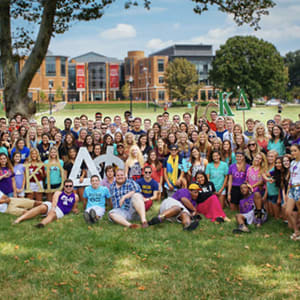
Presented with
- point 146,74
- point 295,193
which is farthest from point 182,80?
point 295,193

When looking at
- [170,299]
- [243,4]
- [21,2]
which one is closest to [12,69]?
[21,2]

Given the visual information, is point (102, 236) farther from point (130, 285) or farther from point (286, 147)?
point (286, 147)

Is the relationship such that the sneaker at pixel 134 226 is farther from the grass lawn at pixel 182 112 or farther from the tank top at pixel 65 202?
the grass lawn at pixel 182 112

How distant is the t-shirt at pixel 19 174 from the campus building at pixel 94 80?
115 m

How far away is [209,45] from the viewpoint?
11938 centimetres

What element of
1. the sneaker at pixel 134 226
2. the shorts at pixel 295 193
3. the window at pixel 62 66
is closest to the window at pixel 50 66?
the window at pixel 62 66

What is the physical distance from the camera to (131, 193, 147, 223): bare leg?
7832mm

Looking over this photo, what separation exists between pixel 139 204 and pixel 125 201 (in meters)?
0.42

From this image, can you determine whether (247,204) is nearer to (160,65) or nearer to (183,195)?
(183,195)

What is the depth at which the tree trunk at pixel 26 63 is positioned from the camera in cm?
1405

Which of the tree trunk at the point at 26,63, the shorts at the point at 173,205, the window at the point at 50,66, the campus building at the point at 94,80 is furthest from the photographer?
the campus building at the point at 94,80

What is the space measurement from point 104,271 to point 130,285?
596 millimetres

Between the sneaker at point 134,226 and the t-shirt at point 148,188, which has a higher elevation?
the t-shirt at point 148,188

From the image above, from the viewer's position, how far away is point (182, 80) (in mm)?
85938
